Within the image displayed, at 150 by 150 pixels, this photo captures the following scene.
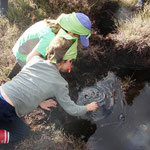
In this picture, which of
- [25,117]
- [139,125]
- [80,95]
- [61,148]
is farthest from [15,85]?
[139,125]

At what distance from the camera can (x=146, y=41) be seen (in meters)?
3.10

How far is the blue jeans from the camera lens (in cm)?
180

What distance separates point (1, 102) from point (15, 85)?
0.82 feet

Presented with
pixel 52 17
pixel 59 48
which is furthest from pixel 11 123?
pixel 52 17

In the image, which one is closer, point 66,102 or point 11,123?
point 66,102

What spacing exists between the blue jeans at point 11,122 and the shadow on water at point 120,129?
0.74 meters

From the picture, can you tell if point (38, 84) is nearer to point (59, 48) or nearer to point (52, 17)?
point (59, 48)

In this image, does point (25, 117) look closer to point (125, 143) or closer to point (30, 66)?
point (30, 66)

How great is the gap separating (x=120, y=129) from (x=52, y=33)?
5.97ft

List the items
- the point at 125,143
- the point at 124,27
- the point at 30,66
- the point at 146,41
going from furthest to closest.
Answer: the point at 124,27 → the point at 146,41 → the point at 125,143 → the point at 30,66

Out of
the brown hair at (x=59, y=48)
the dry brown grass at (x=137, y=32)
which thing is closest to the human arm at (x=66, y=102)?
the brown hair at (x=59, y=48)

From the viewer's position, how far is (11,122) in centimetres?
196

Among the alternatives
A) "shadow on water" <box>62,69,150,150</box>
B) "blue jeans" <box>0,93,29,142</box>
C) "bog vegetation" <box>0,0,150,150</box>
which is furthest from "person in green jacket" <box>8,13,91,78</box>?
"shadow on water" <box>62,69,150,150</box>

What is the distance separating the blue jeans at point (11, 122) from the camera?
5.91ft
